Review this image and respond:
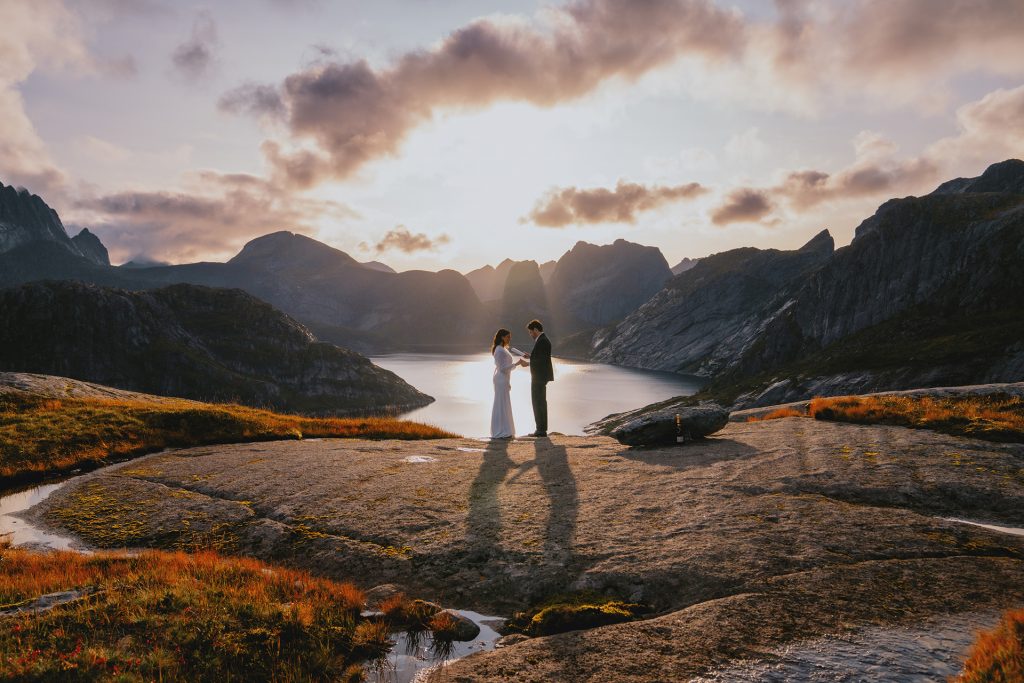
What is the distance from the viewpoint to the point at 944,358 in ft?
384

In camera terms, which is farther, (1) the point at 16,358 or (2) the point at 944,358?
(1) the point at 16,358

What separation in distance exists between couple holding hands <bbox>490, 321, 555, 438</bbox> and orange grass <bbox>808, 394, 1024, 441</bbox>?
36.9ft

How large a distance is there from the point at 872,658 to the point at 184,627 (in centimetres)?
781

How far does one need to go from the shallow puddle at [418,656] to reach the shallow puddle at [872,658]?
2850mm

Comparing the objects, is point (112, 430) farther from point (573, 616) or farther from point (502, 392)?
point (573, 616)

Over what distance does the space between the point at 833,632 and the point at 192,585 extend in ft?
27.8

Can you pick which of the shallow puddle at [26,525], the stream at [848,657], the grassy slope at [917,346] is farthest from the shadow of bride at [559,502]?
the grassy slope at [917,346]

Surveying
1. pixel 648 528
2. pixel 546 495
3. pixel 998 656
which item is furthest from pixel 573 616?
pixel 546 495

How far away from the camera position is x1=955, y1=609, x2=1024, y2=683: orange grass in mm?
4520

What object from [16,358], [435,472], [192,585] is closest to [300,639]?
[192,585]

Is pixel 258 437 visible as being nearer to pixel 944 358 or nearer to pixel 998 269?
pixel 944 358

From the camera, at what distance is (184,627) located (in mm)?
6188

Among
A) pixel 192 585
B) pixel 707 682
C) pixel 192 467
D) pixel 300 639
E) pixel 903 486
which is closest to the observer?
pixel 707 682

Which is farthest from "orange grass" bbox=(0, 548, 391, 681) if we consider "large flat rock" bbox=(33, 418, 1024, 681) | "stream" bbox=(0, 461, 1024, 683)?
"large flat rock" bbox=(33, 418, 1024, 681)
